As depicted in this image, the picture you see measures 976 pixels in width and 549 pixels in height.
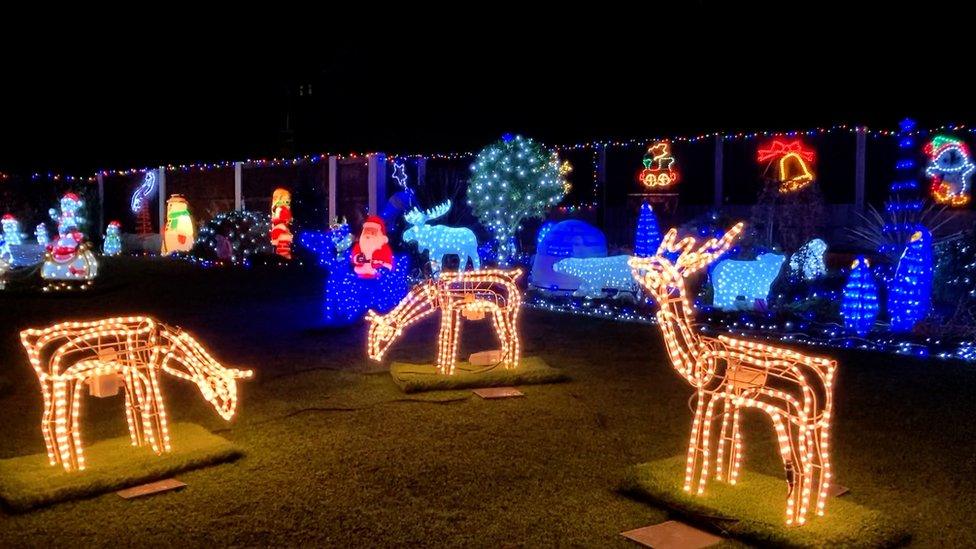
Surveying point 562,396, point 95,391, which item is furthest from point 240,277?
point 95,391

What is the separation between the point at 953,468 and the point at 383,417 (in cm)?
406

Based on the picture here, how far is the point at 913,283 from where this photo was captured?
34.6ft

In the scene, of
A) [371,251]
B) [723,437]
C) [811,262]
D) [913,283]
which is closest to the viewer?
[723,437]

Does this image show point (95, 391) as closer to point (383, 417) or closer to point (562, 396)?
point (383, 417)

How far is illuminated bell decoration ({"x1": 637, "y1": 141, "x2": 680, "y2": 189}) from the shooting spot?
19281mm

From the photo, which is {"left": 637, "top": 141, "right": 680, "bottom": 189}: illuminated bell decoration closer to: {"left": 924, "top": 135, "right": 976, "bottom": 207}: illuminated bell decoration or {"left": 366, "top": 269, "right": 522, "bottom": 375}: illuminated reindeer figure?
{"left": 924, "top": 135, "right": 976, "bottom": 207}: illuminated bell decoration

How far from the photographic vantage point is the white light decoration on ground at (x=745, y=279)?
12273mm

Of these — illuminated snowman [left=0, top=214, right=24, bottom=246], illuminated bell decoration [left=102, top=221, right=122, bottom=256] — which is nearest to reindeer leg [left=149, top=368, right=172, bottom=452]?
illuminated snowman [left=0, top=214, right=24, bottom=246]

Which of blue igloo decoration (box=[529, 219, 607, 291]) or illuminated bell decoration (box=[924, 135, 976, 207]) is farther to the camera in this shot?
blue igloo decoration (box=[529, 219, 607, 291])

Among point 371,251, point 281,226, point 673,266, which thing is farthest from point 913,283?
point 281,226

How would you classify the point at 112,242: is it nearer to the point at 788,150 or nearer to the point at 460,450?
the point at 788,150

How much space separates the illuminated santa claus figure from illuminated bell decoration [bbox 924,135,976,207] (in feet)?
32.8

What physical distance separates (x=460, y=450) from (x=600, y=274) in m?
8.51

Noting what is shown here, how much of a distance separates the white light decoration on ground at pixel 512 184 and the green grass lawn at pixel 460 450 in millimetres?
8107
